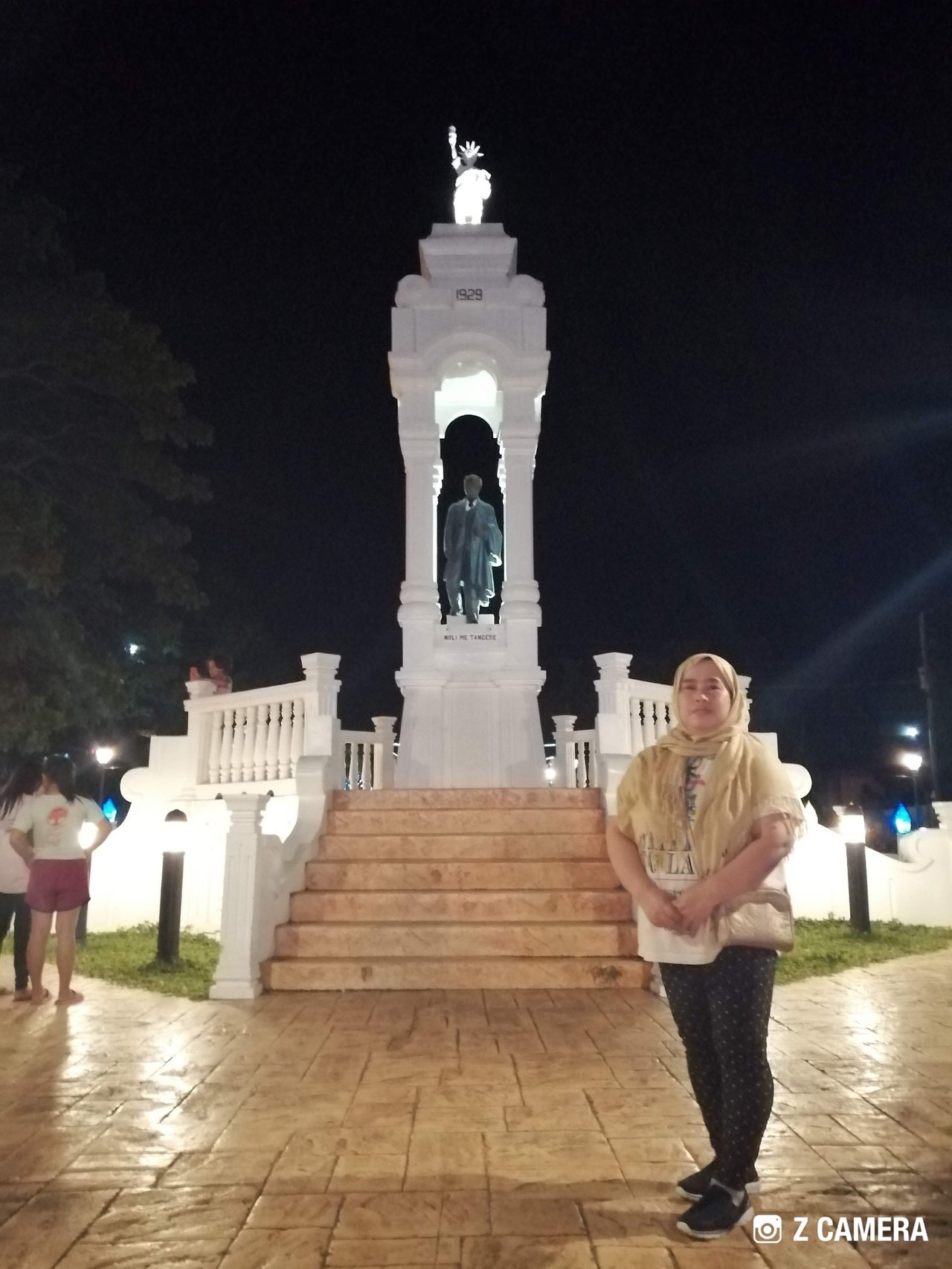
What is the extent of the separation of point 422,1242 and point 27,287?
11542mm

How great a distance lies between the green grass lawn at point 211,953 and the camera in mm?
6461

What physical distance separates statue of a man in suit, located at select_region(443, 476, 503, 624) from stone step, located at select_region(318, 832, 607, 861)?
3.85 m

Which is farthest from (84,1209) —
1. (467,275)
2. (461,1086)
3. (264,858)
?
(467,275)

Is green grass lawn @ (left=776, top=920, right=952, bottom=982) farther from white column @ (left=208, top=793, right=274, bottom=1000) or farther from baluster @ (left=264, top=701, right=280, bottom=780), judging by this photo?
baluster @ (left=264, top=701, right=280, bottom=780)

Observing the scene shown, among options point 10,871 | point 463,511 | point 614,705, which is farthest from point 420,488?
point 10,871

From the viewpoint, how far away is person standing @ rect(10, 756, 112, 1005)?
18.9ft

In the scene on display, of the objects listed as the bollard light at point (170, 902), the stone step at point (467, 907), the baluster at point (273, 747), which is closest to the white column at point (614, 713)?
the stone step at point (467, 907)

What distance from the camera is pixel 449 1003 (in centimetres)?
563

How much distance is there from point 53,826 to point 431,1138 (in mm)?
3659

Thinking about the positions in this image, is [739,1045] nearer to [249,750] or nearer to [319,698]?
[319,698]

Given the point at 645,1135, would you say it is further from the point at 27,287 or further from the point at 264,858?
the point at 27,287

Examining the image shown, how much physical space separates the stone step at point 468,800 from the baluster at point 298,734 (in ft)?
2.30

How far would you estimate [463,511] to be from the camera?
442 inches

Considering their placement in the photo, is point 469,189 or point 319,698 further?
point 469,189
